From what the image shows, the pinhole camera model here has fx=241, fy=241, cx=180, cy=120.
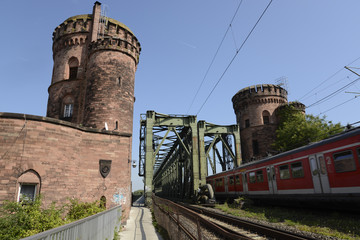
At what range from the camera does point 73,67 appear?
78.4ft

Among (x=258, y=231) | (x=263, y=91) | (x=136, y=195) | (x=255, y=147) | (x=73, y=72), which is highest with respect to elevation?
(x=263, y=91)

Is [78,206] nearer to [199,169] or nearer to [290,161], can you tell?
[290,161]

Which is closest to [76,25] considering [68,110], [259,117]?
[68,110]

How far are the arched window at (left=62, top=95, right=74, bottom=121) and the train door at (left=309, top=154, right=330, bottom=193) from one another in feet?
66.6

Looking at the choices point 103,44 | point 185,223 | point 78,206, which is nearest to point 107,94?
point 103,44

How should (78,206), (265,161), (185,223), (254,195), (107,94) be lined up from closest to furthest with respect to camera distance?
(185,223) < (78,206) < (265,161) < (254,195) < (107,94)

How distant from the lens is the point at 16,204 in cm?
659

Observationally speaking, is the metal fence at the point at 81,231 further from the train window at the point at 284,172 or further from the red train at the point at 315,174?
the train window at the point at 284,172

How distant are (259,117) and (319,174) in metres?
24.4

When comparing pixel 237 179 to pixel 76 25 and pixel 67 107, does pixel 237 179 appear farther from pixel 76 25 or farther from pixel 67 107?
pixel 76 25

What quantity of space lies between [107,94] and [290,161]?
14420 millimetres

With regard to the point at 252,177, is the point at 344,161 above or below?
above

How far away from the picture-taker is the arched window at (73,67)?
78.0 ft

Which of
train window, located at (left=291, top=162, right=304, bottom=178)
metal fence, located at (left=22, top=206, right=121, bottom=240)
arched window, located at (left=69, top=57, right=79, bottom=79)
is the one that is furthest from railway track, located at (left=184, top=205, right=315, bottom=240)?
arched window, located at (left=69, top=57, right=79, bottom=79)
